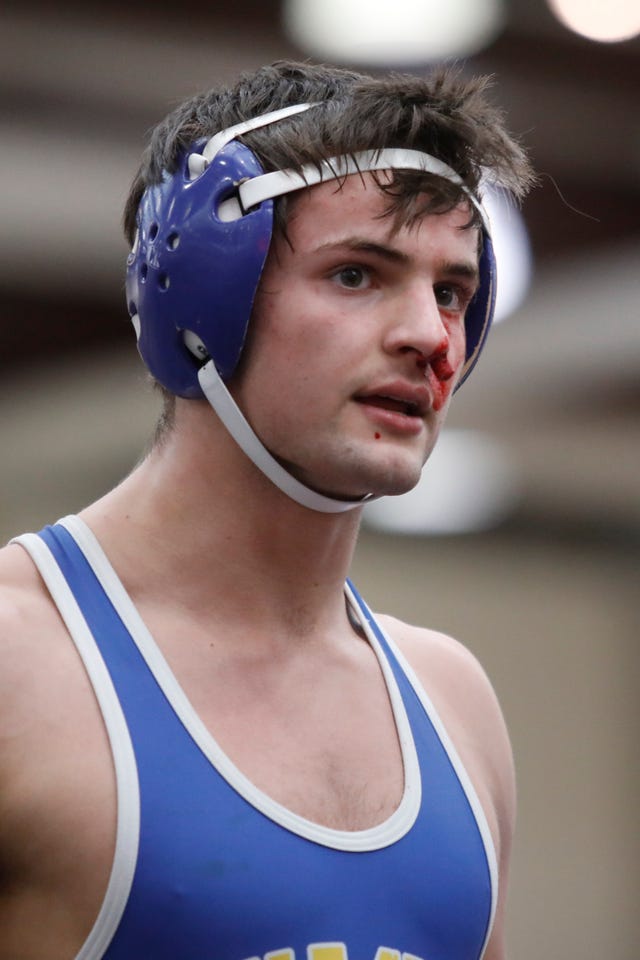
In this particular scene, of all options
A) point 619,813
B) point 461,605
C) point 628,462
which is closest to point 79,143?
point 461,605

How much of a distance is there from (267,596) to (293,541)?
0.09m

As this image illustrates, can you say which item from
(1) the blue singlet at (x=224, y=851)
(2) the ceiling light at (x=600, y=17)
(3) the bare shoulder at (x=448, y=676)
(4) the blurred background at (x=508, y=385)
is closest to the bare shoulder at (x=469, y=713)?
(3) the bare shoulder at (x=448, y=676)

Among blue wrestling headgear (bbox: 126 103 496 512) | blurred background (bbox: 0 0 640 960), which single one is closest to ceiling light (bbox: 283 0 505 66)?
blurred background (bbox: 0 0 640 960)

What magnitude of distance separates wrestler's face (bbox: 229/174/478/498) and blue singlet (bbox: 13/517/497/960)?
353 millimetres

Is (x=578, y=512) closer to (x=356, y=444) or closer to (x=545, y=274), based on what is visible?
(x=545, y=274)

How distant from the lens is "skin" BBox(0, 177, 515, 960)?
73.9 inches

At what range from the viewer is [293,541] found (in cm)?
215

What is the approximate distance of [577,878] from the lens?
923cm

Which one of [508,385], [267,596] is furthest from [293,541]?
[508,385]

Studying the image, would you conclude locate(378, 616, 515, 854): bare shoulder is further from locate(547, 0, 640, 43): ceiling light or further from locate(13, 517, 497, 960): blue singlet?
locate(547, 0, 640, 43): ceiling light

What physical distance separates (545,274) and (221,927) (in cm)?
721

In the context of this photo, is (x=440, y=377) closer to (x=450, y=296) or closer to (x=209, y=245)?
(x=450, y=296)

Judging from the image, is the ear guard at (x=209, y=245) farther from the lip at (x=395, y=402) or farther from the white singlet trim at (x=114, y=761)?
the white singlet trim at (x=114, y=761)

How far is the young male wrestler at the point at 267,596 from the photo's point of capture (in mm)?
1771
